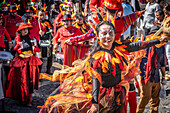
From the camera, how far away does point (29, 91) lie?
6.12m

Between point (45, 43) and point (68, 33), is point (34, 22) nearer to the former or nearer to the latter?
point (45, 43)

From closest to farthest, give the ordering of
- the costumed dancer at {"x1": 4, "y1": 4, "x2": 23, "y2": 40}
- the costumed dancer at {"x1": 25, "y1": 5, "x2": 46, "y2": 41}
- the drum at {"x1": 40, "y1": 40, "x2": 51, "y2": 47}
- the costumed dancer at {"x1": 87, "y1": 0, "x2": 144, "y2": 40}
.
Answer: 1. the costumed dancer at {"x1": 87, "y1": 0, "x2": 144, "y2": 40}
2. the costumed dancer at {"x1": 25, "y1": 5, "x2": 46, "y2": 41}
3. the drum at {"x1": 40, "y1": 40, "x2": 51, "y2": 47}
4. the costumed dancer at {"x1": 4, "y1": 4, "x2": 23, "y2": 40}

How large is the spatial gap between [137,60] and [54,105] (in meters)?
1.35

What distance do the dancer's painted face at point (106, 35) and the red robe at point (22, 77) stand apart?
10.0ft

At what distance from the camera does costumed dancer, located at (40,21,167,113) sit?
10.9 feet

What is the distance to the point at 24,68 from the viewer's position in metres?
6.07

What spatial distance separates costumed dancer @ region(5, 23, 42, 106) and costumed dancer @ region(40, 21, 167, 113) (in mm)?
2751

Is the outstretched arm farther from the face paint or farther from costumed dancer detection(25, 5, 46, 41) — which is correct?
costumed dancer detection(25, 5, 46, 41)

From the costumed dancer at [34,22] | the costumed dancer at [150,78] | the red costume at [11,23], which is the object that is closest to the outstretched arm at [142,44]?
the costumed dancer at [150,78]

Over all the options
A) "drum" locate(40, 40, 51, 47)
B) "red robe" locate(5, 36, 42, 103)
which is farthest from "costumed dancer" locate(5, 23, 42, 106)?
"drum" locate(40, 40, 51, 47)

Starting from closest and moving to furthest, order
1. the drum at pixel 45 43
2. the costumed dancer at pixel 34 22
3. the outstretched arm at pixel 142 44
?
the outstretched arm at pixel 142 44 < the costumed dancer at pixel 34 22 < the drum at pixel 45 43

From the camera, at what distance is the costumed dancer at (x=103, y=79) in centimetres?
334

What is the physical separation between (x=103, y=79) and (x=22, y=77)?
10.6 feet

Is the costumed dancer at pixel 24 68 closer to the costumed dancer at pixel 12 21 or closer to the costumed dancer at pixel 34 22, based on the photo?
the costumed dancer at pixel 34 22
